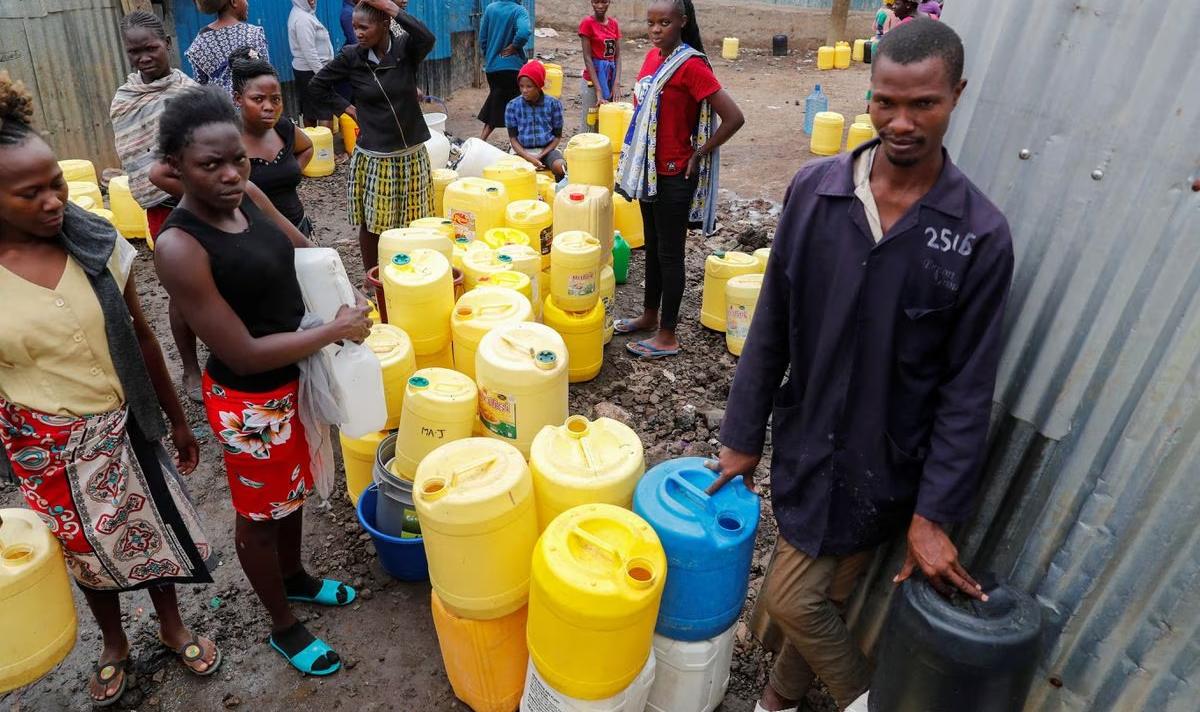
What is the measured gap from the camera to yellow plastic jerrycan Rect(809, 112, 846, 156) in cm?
914

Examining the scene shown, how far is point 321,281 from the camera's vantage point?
2.55 meters

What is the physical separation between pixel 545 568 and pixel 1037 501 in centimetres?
129

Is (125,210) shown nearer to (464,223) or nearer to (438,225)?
(464,223)

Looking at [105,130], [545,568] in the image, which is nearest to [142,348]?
[545,568]

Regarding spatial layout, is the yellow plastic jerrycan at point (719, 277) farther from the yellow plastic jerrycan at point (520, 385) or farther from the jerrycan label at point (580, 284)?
the yellow plastic jerrycan at point (520, 385)

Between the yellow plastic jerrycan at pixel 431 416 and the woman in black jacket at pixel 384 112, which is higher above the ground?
the woman in black jacket at pixel 384 112

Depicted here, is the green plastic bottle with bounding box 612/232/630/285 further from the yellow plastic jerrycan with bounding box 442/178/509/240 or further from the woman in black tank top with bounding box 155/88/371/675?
the woman in black tank top with bounding box 155/88/371/675

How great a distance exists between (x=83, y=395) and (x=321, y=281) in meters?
0.76

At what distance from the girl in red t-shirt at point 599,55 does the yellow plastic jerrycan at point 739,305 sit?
4372 millimetres

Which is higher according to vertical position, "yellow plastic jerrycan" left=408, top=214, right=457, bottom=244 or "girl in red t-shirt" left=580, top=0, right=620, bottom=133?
"girl in red t-shirt" left=580, top=0, right=620, bottom=133

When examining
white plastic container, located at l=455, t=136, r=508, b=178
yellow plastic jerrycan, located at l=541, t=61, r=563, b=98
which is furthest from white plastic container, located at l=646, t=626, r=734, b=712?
yellow plastic jerrycan, located at l=541, t=61, r=563, b=98

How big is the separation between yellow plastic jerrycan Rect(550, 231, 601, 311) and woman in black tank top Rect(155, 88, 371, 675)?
1.76 metres

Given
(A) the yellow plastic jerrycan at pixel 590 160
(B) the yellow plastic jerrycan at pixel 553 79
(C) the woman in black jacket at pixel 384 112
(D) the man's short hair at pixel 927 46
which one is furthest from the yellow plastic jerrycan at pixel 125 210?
(D) the man's short hair at pixel 927 46

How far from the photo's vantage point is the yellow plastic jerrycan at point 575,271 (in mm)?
4227
